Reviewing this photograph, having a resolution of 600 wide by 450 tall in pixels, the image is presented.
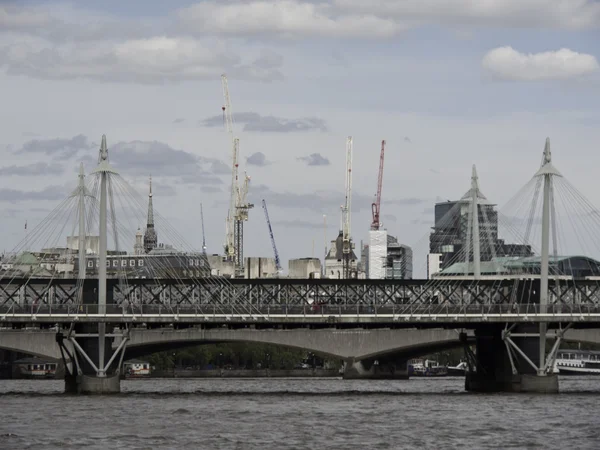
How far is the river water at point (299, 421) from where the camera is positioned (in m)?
80.8

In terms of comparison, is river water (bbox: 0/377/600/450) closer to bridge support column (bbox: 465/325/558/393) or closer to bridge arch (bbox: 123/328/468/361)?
bridge support column (bbox: 465/325/558/393)

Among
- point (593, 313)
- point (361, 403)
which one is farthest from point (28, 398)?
point (593, 313)

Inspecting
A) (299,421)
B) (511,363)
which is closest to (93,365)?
(299,421)

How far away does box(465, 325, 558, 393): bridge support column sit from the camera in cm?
12606

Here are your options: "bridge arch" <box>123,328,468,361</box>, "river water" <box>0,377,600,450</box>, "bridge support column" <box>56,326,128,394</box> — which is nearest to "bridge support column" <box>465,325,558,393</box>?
"river water" <box>0,377,600,450</box>

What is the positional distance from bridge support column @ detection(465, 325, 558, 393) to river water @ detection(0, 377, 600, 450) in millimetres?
3550

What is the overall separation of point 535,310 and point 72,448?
59606 millimetres

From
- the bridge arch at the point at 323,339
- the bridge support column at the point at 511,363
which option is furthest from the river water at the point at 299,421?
the bridge arch at the point at 323,339

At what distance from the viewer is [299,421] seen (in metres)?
94.6

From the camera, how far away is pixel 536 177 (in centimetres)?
12962

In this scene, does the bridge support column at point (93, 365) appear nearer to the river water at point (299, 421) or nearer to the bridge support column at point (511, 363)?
the river water at point (299, 421)

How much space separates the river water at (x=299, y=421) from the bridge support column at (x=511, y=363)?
355 cm

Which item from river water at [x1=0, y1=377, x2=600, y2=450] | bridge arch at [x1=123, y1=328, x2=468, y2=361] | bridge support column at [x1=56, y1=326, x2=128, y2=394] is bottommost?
river water at [x1=0, y1=377, x2=600, y2=450]

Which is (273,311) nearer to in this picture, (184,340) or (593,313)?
(184,340)
